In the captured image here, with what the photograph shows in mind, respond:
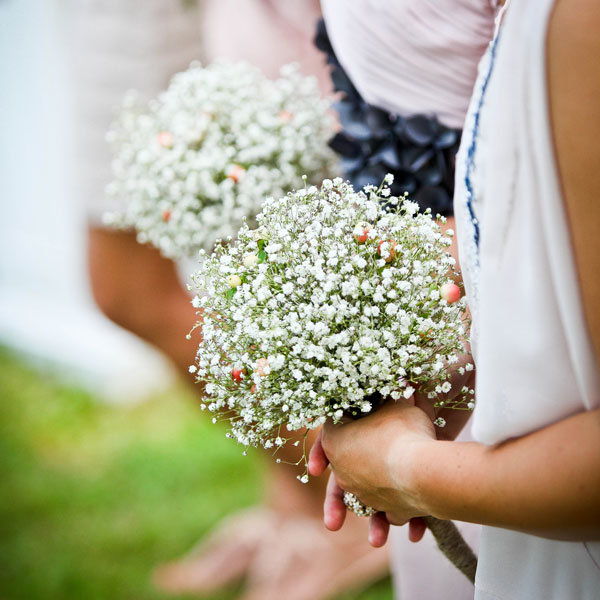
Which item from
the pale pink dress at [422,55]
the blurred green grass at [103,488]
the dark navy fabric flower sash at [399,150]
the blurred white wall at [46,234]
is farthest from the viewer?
the blurred white wall at [46,234]

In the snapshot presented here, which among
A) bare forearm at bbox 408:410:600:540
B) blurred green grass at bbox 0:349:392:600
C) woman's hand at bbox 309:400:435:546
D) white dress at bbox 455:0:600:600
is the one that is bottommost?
blurred green grass at bbox 0:349:392:600

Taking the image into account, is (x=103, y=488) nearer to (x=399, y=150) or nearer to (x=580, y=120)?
(x=399, y=150)

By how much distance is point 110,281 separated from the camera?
128 inches

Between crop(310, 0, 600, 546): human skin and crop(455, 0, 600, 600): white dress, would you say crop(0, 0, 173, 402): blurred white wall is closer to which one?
crop(310, 0, 600, 546): human skin

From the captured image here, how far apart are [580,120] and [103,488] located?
373cm

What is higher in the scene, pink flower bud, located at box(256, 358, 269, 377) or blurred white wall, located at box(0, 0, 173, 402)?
pink flower bud, located at box(256, 358, 269, 377)

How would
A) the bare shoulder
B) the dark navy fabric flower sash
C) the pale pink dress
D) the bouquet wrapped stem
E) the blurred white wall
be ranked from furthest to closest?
the blurred white wall → the dark navy fabric flower sash → the pale pink dress → the bouquet wrapped stem → the bare shoulder

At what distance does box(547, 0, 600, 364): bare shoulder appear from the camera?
90 cm

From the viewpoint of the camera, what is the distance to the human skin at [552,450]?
0.92 m

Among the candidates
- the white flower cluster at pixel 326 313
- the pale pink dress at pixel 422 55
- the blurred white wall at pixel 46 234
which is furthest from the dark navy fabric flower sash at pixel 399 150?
the blurred white wall at pixel 46 234

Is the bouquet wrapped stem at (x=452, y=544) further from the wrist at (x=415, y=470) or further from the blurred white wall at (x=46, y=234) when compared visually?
the blurred white wall at (x=46, y=234)

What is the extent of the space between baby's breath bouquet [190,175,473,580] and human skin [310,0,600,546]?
0.35ft

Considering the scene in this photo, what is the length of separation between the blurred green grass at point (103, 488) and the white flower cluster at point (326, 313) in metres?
2.28

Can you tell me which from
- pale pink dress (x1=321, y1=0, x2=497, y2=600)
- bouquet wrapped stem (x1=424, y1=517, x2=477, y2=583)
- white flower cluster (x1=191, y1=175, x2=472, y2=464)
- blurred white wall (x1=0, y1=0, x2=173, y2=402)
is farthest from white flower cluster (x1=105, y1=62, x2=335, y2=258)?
blurred white wall (x1=0, y1=0, x2=173, y2=402)
